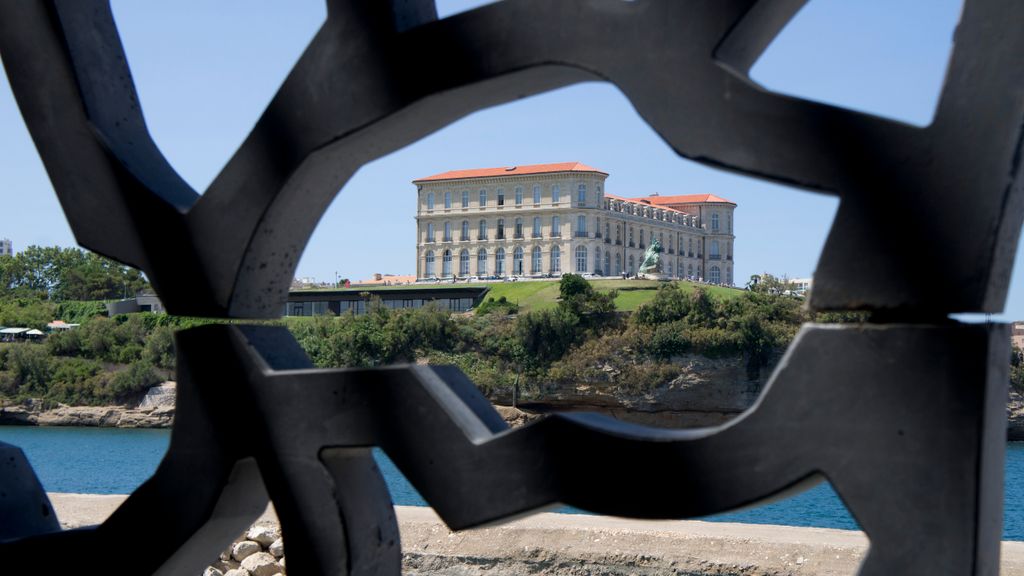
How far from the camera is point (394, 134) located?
9.24ft

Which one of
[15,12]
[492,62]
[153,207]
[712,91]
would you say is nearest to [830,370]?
[712,91]

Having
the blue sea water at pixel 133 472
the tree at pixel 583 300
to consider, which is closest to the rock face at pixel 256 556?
the blue sea water at pixel 133 472

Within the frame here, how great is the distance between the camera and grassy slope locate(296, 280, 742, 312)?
58375 millimetres

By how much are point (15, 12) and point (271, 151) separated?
3.08 feet

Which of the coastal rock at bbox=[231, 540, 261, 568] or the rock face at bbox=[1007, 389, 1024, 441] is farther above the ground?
the coastal rock at bbox=[231, 540, 261, 568]

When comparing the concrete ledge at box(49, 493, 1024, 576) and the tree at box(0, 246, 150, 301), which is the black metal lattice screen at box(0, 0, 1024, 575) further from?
the tree at box(0, 246, 150, 301)

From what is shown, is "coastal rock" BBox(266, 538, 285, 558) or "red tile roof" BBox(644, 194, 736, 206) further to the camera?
"red tile roof" BBox(644, 194, 736, 206)

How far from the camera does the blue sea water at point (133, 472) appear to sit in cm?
1845

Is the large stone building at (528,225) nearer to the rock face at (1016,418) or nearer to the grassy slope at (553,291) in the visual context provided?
the grassy slope at (553,291)

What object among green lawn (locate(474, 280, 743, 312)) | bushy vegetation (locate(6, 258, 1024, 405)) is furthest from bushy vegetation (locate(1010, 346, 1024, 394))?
green lawn (locate(474, 280, 743, 312))

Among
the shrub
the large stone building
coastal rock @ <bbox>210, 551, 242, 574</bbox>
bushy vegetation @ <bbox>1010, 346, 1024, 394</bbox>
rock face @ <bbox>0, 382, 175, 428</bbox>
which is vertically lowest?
rock face @ <bbox>0, 382, 175, 428</bbox>

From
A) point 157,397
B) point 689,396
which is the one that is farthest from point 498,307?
point 157,397

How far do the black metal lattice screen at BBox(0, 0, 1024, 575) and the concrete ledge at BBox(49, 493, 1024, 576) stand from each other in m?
2.62

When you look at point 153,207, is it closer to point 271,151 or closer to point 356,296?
point 271,151
